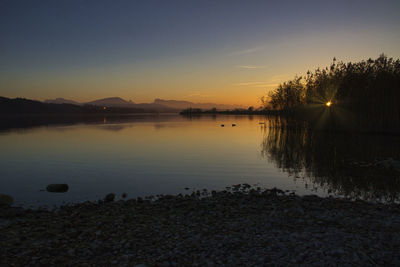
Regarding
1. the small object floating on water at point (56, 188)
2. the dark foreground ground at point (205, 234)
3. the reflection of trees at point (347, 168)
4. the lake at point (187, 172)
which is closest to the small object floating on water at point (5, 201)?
the lake at point (187, 172)

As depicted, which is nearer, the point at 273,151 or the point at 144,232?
the point at 144,232

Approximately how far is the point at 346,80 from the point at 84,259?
64.7 meters

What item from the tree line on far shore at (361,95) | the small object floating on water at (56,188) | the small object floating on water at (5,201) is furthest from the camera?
the tree line on far shore at (361,95)

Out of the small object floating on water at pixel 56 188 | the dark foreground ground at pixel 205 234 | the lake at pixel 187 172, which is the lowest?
the lake at pixel 187 172

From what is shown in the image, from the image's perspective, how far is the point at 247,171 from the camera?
84.1ft

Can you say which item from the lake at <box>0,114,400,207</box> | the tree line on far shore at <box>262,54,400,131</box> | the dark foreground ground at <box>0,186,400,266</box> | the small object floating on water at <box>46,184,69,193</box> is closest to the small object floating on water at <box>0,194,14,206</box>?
the lake at <box>0,114,400,207</box>

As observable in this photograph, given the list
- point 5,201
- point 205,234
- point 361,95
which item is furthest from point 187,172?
point 361,95

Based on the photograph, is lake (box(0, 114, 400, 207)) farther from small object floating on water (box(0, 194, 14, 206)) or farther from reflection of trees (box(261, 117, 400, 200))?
small object floating on water (box(0, 194, 14, 206))

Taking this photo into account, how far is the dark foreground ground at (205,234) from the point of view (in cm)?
816

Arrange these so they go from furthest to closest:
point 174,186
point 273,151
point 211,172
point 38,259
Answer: point 273,151, point 211,172, point 174,186, point 38,259

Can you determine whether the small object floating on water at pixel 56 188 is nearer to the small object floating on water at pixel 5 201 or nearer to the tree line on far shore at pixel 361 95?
the small object floating on water at pixel 5 201

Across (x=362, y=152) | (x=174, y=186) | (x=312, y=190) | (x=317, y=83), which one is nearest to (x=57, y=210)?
(x=174, y=186)

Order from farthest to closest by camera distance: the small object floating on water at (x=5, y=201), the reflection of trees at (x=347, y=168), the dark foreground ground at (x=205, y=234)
A: the reflection of trees at (x=347, y=168) → the small object floating on water at (x=5, y=201) → the dark foreground ground at (x=205, y=234)

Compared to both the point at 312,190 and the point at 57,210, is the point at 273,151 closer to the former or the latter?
the point at 312,190
